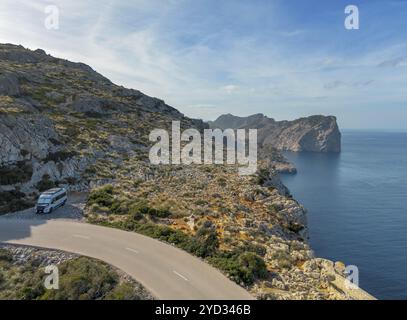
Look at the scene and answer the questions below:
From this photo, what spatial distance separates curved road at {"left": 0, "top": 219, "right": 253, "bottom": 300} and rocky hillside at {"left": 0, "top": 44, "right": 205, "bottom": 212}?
8.71m

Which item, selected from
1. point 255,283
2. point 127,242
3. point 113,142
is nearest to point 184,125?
point 113,142

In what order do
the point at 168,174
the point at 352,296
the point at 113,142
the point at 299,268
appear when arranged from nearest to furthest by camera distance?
the point at 352,296
the point at 299,268
the point at 168,174
the point at 113,142

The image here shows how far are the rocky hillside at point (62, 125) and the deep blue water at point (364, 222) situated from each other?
46107 millimetres

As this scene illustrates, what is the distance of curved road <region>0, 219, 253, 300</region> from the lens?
22.5 metres

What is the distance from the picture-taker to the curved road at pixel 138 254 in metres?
22.5

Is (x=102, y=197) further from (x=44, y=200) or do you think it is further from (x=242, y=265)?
(x=242, y=265)

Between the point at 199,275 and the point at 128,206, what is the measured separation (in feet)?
57.2

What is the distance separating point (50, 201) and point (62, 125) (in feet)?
119

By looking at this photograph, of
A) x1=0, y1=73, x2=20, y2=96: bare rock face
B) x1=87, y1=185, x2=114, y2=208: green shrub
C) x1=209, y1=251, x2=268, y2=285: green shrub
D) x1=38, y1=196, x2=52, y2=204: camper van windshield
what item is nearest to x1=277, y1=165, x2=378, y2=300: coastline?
x1=209, y1=251, x2=268, y2=285: green shrub

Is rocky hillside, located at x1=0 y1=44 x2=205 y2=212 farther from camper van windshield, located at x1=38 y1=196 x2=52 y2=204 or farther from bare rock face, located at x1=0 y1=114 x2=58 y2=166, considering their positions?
camper van windshield, located at x1=38 y1=196 x2=52 y2=204

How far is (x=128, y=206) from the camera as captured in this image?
39281 mm

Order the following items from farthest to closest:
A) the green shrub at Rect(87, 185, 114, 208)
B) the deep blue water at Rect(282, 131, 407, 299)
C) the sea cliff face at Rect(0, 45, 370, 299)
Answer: the deep blue water at Rect(282, 131, 407, 299) → the green shrub at Rect(87, 185, 114, 208) → the sea cliff face at Rect(0, 45, 370, 299)

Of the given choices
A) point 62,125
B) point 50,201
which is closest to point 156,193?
point 50,201
